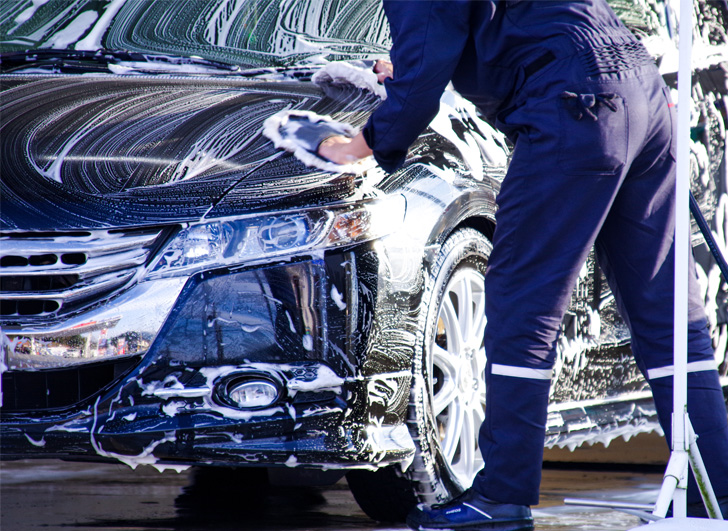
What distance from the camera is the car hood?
7.82ft

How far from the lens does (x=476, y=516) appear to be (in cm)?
230

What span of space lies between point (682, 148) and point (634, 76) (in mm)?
298

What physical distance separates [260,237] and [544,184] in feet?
2.16

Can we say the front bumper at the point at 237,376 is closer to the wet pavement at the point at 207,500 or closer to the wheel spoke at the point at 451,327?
the wheel spoke at the point at 451,327

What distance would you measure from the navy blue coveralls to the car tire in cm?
31

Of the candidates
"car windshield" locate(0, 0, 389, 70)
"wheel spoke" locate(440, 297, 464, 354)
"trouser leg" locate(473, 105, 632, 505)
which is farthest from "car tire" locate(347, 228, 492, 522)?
"car windshield" locate(0, 0, 389, 70)

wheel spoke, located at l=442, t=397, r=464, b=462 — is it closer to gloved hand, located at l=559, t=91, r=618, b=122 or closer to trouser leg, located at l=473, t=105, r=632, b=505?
trouser leg, located at l=473, t=105, r=632, b=505

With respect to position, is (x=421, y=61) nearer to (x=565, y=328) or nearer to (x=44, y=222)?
(x=44, y=222)

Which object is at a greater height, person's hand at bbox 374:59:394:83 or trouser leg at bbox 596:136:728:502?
person's hand at bbox 374:59:394:83

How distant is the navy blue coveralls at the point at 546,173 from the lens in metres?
2.18

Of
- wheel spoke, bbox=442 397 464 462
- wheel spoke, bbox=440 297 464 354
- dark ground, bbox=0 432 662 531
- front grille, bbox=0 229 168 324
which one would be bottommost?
dark ground, bbox=0 432 662 531

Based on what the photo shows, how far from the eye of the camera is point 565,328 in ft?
10.3

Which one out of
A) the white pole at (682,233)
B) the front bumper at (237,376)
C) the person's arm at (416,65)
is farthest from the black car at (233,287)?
the white pole at (682,233)

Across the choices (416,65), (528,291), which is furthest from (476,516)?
(416,65)
